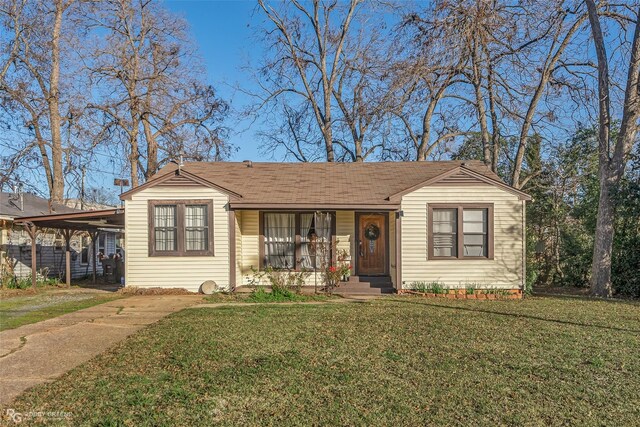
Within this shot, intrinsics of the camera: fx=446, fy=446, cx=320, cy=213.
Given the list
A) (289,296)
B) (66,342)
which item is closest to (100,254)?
(289,296)

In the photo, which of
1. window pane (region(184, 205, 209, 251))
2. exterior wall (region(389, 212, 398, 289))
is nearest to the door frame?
exterior wall (region(389, 212, 398, 289))

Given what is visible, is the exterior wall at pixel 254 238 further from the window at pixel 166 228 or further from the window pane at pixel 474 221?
the window pane at pixel 474 221

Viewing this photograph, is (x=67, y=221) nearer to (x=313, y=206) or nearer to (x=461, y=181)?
(x=313, y=206)

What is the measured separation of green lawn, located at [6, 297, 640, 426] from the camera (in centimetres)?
391

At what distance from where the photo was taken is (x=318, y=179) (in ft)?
48.2

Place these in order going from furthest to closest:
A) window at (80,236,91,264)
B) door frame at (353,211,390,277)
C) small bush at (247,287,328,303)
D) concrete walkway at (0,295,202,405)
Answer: window at (80,236,91,264), door frame at (353,211,390,277), small bush at (247,287,328,303), concrete walkway at (0,295,202,405)

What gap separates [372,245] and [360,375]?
29.6 ft

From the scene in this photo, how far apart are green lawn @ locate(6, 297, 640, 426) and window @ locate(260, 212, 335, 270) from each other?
5156 mm

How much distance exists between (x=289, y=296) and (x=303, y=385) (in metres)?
6.98

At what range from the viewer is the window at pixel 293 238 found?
43.9 feet

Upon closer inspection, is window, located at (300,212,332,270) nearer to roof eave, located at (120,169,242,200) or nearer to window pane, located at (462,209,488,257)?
roof eave, located at (120,169,242,200)

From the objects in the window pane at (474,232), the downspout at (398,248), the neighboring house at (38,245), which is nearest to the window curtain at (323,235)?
the downspout at (398,248)

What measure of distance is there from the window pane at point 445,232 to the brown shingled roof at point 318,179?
123cm

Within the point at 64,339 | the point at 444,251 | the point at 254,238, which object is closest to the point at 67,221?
the point at 254,238
